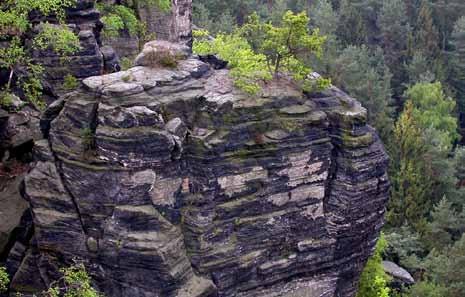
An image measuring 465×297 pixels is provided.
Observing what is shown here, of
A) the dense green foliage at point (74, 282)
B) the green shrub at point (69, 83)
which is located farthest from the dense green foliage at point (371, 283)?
the green shrub at point (69, 83)

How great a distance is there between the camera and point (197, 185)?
1677 centimetres

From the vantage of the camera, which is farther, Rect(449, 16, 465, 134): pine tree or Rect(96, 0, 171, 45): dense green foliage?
Rect(449, 16, 465, 134): pine tree

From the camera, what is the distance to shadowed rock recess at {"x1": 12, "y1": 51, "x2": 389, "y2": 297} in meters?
16.0

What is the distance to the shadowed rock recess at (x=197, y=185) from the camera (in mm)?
15984

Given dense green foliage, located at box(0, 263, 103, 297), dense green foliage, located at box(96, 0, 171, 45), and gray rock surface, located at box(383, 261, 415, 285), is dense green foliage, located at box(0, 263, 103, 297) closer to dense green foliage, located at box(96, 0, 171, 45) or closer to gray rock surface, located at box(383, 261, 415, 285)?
dense green foliage, located at box(96, 0, 171, 45)

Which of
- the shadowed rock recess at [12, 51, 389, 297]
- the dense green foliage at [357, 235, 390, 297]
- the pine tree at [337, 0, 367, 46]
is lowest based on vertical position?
the dense green foliage at [357, 235, 390, 297]

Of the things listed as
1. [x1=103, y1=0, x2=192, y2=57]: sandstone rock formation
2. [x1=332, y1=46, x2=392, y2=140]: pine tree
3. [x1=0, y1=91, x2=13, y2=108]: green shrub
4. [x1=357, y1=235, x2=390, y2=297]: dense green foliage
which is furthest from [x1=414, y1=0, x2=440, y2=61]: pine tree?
[x1=0, y1=91, x2=13, y2=108]: green shrub

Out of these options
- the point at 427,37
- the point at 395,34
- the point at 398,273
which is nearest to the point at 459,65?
the point at 427,37

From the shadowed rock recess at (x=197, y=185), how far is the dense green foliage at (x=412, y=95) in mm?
5698

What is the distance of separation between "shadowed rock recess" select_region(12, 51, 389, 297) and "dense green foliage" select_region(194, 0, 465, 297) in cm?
570

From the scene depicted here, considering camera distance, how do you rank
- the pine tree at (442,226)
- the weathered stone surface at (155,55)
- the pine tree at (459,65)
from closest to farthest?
the weathered stone surface at (155,55) < the pine tree at (442,226) < the pine tree at (459,65)

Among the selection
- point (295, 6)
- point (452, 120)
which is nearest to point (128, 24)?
point (452, 120)

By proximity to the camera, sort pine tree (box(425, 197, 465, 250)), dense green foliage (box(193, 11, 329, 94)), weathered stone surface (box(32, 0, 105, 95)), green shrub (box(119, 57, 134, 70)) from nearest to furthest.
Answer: dense green foliage (box(193, 11, 329, 94)), weathered stone surface (box(32, 0, 105, 95)), green shrub (box(119, 57, 134, 70)), pine tree (box(425, 197, 465, 250))

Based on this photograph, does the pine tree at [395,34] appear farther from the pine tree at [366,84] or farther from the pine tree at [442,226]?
the pine tree at [442,226]
